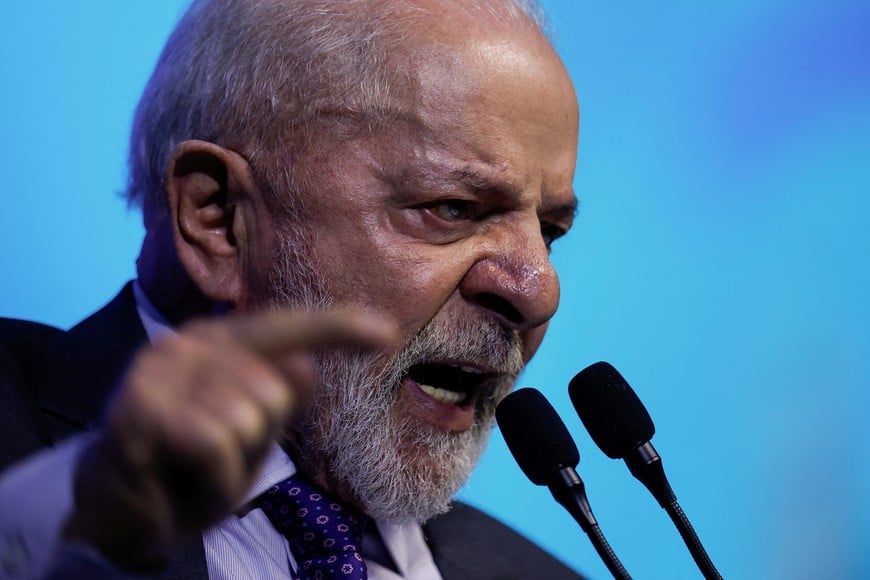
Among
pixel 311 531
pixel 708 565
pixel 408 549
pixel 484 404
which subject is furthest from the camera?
pixel 408 549

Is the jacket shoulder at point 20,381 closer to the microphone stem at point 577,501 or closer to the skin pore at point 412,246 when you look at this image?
the skin pore at point 412,246

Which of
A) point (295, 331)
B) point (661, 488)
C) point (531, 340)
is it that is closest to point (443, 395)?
point (531, 340)

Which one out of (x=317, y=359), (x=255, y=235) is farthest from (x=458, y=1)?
(x=317, y=359)

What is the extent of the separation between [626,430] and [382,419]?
1.10 feet

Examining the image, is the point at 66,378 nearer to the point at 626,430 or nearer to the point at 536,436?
the point at 536,436

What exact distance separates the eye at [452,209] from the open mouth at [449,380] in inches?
7.8

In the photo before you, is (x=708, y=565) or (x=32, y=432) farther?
(x=32, y=432)

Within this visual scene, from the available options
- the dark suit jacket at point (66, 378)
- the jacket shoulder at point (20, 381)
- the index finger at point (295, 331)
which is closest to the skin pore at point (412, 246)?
the dark suit jacket at point (66, 378)

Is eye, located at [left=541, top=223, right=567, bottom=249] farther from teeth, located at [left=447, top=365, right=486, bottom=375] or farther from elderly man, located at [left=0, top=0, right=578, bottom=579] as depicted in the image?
teeth, located at [left=447, top=365, right=486, bottom=375]

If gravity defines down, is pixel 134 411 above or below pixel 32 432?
above

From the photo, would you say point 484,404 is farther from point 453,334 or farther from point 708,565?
point 708,565

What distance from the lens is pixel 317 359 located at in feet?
4.32

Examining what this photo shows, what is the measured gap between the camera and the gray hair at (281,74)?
1.30m

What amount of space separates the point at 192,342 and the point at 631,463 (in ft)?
2.29
